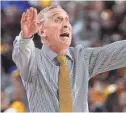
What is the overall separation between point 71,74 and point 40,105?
6.4 inches

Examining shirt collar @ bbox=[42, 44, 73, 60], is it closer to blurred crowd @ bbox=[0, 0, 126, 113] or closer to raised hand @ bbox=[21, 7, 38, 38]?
raised hand @ bbox=[21, 7, 38, 38]

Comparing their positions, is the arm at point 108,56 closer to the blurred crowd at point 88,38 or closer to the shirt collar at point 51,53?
the shirt collar at point 51,53

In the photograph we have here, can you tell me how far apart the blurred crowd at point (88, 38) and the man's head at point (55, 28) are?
6.14 feet

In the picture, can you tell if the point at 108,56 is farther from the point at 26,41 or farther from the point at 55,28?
the point at 26,41

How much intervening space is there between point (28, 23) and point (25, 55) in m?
0.11

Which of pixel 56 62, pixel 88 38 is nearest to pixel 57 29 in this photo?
pixel 56 62

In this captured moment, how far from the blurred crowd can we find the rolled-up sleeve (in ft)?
6.41

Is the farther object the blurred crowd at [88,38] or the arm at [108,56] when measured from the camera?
the blurred crowd at [88,38]

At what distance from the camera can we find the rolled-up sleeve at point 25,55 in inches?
66.7

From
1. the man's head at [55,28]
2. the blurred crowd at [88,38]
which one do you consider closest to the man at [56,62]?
the man's head at [55,28]

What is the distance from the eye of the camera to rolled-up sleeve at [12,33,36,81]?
66.7 inches

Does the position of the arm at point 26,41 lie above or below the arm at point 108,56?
above

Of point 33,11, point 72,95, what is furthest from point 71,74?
point 33,11

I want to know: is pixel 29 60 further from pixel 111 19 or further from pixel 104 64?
pixel 111 19
